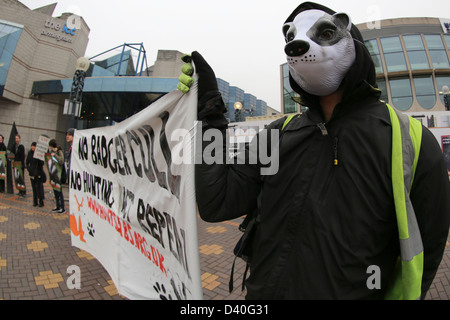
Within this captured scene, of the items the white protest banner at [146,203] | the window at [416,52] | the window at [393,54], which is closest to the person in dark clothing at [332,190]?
the white protest banner at [146,203]

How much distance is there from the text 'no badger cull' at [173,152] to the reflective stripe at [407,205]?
49 centimetres

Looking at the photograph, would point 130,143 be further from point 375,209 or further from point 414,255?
point 414,255

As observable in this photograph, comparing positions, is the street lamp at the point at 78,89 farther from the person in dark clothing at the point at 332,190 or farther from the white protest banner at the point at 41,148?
the person in dark clothing at the point at 332,190

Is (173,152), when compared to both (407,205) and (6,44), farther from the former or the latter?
(6,44)

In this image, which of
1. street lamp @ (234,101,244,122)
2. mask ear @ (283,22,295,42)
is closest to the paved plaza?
mask ear @ (283,22,295,42)

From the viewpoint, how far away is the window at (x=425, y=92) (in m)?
25.1

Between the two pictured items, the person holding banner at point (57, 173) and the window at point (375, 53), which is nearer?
the person holding banner at point (57, 173)

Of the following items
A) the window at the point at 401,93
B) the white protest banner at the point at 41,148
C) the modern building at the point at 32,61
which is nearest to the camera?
the white protest banner at the point at 41,148

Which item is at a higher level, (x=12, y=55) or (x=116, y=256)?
(x=12, y=55)

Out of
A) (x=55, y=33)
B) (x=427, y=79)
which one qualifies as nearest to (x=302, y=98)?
(x=55, y=33)

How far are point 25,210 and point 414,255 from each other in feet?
25.5

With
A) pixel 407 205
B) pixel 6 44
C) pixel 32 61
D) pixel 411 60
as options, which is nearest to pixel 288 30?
pixel 407 205

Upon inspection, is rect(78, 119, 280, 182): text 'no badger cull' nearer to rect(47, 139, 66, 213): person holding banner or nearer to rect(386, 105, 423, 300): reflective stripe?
rect(386, 105, 423, 300): reflective stripe
